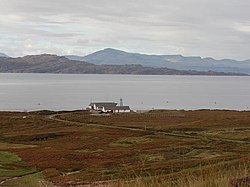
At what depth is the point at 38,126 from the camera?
106 metres

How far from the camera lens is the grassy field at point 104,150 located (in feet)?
132

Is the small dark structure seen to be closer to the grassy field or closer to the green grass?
the grassy field

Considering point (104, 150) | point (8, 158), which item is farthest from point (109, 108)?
point (8, 158)

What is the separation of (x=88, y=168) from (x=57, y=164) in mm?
5611

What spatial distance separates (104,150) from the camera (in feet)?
225

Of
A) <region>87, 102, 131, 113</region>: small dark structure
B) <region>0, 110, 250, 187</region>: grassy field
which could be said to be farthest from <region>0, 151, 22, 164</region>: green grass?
<region>87, 102, 131, 113</region>: small dark structure

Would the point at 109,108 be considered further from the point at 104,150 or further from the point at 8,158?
the point at 8,158

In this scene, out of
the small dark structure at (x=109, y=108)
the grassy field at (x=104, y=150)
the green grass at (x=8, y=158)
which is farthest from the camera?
the small dark structure at (x=109, y=108)

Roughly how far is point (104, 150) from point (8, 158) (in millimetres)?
15604

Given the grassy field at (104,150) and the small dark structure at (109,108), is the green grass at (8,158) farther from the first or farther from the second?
the small dark structure at (109,108)

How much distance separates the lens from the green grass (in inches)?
2192

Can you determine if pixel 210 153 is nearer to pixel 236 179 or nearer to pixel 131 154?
pixel 131 154

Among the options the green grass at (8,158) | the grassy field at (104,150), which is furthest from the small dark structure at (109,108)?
the green grass at (8,158)

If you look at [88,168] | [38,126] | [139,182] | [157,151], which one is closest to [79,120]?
[38,126]
